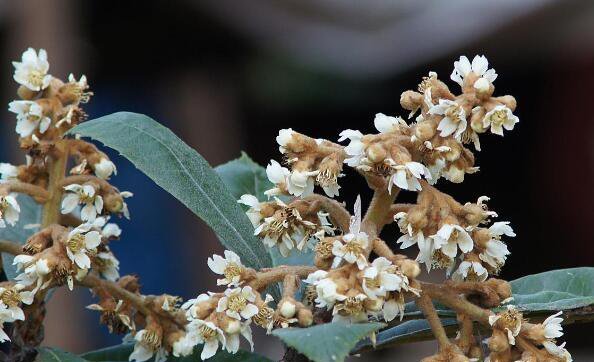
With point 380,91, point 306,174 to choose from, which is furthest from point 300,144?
point 380,91

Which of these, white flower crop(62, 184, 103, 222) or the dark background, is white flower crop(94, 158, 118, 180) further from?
the dark background

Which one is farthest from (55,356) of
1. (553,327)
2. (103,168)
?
(553,327)

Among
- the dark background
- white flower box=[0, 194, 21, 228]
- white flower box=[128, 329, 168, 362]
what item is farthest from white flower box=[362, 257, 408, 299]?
the dark background

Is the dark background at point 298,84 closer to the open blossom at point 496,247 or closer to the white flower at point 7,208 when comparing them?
the white flower at point 7,208

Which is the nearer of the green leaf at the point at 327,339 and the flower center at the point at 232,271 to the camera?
the green leaf at the point at 327,339

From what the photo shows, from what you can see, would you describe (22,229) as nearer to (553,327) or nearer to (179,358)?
(179,358)

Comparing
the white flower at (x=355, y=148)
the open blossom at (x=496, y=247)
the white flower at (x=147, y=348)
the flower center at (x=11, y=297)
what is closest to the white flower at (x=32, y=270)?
the flower center at (x=11, y=297)

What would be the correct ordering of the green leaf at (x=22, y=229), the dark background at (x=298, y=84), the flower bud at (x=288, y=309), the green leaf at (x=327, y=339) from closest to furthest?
the green leaf at (x=327, y=339) < the flower bud at (x=288, y=309) < the green leaf at (x=22, y=229) < the dark background at (x=298, y=84)
